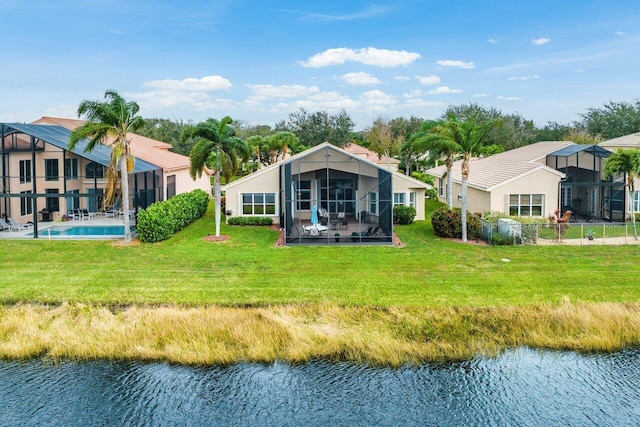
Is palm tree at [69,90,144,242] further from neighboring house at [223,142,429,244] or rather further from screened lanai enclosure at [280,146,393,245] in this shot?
neighboring house at [223,142,429,244]

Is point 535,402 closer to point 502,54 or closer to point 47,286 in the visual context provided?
point 47,286

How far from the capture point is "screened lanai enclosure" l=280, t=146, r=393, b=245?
23812 mm

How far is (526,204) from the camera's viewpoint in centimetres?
2892

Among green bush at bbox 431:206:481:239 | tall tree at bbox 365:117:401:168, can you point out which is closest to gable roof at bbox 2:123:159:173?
green bush at bbox 431:206:481:239

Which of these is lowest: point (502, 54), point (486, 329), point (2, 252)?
point (486, 329)

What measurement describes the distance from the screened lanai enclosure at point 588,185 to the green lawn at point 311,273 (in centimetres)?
893

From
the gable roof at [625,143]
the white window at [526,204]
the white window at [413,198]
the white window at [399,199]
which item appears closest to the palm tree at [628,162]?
the white window at [526,204]

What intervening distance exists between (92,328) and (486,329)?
10198 millimetres

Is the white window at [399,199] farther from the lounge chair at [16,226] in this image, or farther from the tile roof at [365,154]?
the tile roof at [365,154]

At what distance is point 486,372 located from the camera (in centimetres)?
1246

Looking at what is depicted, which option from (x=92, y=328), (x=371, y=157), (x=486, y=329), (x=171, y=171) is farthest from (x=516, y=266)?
(x=371, y=157)

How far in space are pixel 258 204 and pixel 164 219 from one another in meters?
7.03

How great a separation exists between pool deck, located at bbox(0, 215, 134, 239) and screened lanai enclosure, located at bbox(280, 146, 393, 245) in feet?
31.7

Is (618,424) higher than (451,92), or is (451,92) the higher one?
(451,92)
